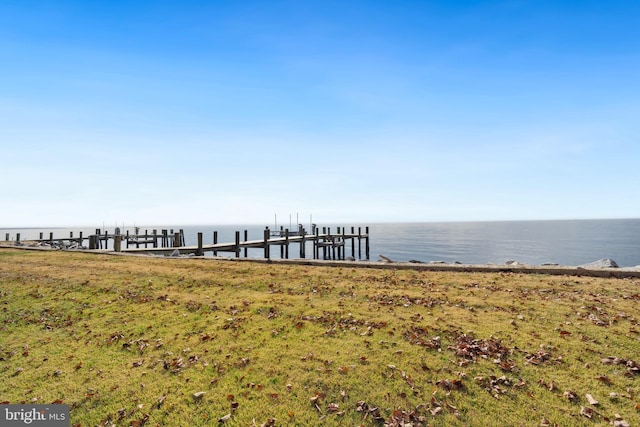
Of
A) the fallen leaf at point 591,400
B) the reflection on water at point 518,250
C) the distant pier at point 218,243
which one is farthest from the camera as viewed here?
the reflection on water at point 518,250

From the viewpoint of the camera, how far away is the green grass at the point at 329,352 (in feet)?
16.7

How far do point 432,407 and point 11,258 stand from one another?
23.2 metres

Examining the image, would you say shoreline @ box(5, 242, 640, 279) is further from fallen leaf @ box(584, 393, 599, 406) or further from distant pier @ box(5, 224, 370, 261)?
distant pier @ box(5, 224, 370, 261)

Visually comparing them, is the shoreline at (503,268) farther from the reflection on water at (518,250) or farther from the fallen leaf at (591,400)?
the reflection on water at (518,250)

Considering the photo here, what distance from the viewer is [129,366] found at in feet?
21.1

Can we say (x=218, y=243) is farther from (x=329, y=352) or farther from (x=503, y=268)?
(x=329, y=352)

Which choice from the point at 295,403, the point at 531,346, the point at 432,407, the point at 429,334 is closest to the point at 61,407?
the point at 295,403

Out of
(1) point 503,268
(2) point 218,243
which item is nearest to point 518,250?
(2) point 218,243

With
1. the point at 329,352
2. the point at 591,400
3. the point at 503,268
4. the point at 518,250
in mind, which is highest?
the point at 503,268

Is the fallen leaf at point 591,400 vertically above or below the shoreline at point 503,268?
below

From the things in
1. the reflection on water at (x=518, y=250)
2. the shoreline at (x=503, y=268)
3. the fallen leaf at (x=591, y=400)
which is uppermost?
the shoreline at (x=503, y=268)

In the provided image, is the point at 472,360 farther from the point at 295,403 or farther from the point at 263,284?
the point at 263,284

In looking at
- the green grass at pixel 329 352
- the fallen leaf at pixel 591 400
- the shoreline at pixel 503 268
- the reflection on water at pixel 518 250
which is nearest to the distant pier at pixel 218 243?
the reflection on water at pixel 518 250

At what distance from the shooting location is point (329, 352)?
6520 mm
